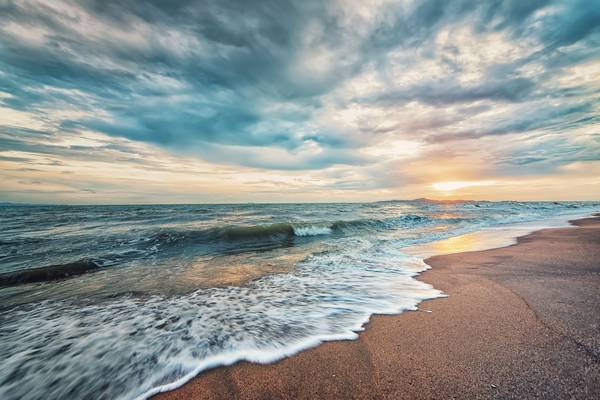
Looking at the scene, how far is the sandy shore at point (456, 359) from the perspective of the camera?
6.19 feet

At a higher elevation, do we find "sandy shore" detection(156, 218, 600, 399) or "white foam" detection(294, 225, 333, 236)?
"sandy shore" detection(156, 218, 600, 399)

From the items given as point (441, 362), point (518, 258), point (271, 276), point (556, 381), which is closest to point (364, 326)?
point (441, 362)

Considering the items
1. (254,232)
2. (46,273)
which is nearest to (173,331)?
(46,273)


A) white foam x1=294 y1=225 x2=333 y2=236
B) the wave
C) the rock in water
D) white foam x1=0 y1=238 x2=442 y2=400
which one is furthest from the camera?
white foam x1=294 y1=225 x2=333 y2=236

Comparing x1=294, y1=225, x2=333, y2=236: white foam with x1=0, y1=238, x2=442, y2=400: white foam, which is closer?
x1=0, y1=238, x2=442, y2=400: white foam

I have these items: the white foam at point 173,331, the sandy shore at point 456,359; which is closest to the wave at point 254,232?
the white foam at point 173,331

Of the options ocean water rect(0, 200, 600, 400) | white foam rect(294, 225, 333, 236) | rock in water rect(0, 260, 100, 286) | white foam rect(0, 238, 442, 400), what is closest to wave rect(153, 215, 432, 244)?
white foam rect(294, 225, 333, 236)

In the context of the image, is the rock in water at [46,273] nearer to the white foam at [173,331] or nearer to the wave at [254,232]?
the white foam at [173,331]

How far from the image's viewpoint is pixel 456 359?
7.29 feet

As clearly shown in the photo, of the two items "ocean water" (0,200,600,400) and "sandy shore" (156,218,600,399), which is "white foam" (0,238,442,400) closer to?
"ocean water" (0,200,600,400)

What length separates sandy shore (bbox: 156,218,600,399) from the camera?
6.19ft

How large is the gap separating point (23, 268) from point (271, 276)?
704cm

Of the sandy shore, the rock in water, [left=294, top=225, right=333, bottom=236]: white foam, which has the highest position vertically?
the sandy shore

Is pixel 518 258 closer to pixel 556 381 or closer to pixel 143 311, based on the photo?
pixel 556 381
